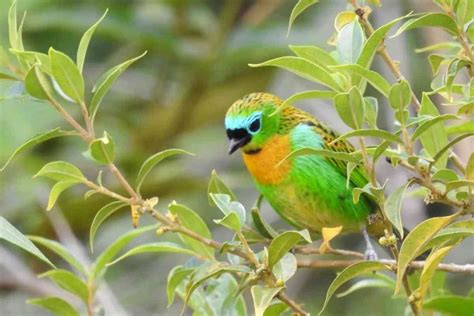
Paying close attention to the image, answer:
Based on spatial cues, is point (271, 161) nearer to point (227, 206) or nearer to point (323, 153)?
point (227, 206)

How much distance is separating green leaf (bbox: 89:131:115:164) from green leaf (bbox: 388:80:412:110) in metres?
0.54

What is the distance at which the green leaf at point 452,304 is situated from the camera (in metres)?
2.11

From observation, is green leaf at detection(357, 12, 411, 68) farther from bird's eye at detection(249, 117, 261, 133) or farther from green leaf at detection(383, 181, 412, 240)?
bird's eye at detection(249, 117, 261, 133)

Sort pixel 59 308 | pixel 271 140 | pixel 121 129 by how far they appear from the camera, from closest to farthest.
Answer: pixel 59 308 < pixel 271 140 < pixel 121 129

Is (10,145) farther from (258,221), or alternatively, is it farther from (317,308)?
(258,221)

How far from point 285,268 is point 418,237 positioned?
27 centimetres

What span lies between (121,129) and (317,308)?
1.29 metres

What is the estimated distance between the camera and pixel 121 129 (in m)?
4.99

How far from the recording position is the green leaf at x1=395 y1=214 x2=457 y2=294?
1780mm

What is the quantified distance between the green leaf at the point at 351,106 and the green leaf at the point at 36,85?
0.55 metres

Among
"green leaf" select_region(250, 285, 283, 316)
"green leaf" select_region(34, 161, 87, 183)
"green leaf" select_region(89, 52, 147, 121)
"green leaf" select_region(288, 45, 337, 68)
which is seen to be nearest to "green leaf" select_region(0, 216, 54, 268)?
"green leaf" select_region(34, 161, 87, 183)

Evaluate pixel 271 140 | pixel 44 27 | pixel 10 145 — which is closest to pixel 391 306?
pixel 271 140

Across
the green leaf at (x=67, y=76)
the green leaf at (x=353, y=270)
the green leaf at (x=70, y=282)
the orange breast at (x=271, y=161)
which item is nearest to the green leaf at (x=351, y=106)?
the green leaf at (x=353, y=270)

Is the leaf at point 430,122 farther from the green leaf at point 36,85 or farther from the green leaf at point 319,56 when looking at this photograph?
the green leaf at point 36,85
